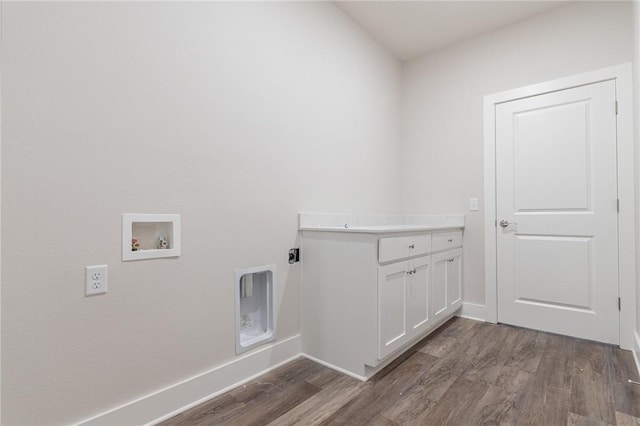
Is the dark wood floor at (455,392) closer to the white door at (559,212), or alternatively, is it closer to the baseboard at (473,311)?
the white door at (559,212)

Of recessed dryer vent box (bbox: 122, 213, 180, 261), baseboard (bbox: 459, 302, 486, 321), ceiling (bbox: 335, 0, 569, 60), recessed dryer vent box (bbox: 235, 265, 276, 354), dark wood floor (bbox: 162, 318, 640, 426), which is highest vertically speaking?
ceiling (bbox: 335, 0, 569, 60)

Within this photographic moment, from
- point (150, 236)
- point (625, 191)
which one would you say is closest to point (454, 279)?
point (625, 191)

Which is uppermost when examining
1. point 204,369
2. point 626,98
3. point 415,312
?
point 626,98

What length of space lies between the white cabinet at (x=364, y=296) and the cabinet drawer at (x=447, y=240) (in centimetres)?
14

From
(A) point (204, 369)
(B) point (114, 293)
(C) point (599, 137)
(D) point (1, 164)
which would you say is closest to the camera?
(D) point (1, 164)

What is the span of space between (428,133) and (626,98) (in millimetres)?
1490

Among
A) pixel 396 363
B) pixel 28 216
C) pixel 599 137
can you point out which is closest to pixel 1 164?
pixel 28 216

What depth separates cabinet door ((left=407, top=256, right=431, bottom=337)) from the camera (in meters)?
2.09

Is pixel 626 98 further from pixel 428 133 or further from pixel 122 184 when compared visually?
pixel 122 184

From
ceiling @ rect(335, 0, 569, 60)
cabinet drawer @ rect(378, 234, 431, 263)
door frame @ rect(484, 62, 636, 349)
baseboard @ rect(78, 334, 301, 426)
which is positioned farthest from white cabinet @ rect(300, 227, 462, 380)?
ceiling @ rect(335, 0, 569, 60)

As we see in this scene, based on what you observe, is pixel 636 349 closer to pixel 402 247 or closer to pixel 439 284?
pixel 439 284

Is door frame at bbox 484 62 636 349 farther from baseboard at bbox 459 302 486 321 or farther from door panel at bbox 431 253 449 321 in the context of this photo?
door panel at bbox 431 253 449 321

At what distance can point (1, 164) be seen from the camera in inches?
42.6

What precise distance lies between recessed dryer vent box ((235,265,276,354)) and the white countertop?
1.42ft
